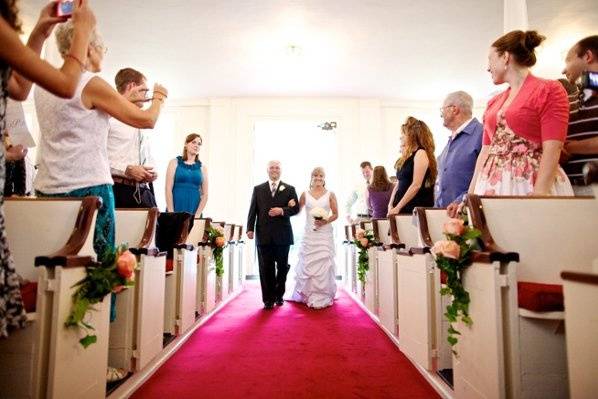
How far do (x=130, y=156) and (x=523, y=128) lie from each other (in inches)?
89.4

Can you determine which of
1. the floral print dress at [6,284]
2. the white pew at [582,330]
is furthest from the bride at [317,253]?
the floral print dress at [6,284]

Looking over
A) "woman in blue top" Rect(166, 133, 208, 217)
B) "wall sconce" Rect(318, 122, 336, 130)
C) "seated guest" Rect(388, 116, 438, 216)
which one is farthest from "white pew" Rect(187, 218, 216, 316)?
"wall sconce" Rect(318, 122, 336, 130)

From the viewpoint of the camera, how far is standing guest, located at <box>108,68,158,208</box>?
93.3 inches

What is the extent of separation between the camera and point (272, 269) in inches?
187

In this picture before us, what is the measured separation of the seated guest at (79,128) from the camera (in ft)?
5.65

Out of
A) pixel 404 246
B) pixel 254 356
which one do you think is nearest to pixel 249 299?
pixel 254 356

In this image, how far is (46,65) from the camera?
1173 millimetres

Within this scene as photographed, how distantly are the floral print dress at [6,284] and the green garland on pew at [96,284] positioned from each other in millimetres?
350

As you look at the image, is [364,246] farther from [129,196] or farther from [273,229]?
[129,196]

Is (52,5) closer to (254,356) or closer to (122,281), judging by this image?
(122,281)

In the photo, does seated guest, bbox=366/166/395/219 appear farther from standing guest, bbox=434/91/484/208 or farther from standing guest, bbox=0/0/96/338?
standing guest, bbox=0/0/96/338

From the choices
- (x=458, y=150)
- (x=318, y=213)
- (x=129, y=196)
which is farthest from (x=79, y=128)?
(x=318, y=213)

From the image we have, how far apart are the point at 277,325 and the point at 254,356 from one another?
3.26 ft

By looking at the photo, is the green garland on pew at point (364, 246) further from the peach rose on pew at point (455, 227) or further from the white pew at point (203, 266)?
the peach rose on pew at point (455, 227)
